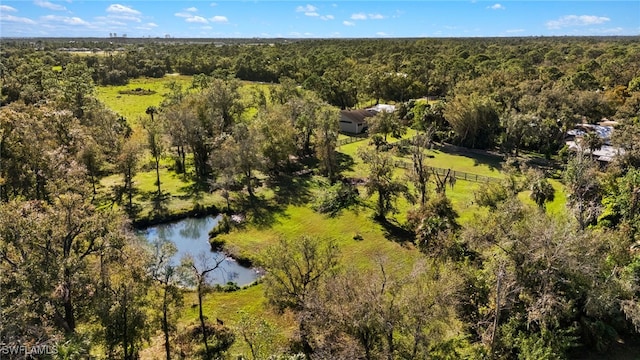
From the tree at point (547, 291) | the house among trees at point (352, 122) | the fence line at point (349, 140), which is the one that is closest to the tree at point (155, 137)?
the fence line at point (349, 140)

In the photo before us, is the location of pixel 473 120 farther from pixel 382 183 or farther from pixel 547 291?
pixel 547 291

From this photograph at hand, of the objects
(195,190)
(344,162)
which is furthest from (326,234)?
(344,162)

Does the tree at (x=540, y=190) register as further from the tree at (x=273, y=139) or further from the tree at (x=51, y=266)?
the tree at (x=51, y=266)

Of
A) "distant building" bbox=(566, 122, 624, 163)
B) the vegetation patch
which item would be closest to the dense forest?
"distant building" bbox=(566, 122, 624, 163)

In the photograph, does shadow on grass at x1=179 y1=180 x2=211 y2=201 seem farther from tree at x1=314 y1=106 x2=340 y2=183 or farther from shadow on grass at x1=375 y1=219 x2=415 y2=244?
shadow on grass at x1=375 y1=219 x2=415 y2=244

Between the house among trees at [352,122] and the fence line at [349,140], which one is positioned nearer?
the fence line at [349,140]
